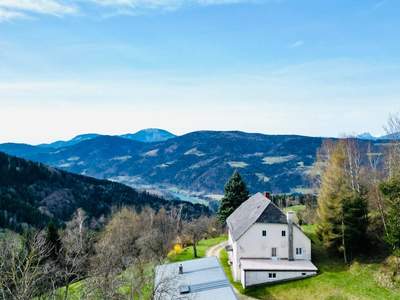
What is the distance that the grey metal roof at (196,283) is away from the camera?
119ft

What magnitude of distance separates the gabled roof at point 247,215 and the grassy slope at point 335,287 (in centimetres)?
744

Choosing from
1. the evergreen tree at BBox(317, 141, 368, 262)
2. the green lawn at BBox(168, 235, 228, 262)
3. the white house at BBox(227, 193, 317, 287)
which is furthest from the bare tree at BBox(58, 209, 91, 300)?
the evergreen tree at BBox(317, 141, 368, 262)

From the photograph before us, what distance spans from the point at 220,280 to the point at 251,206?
67.1 feet

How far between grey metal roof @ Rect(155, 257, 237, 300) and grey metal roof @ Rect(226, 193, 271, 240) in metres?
6.19

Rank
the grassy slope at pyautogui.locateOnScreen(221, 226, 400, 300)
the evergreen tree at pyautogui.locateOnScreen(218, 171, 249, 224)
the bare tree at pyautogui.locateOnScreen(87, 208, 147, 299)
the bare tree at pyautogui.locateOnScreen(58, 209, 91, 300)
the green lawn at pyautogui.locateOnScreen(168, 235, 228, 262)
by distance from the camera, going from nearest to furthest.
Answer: the bare tree at pyautogui.locateOnScreen(87, 208, 147, 299), the bare tree at pyautogui.locateOnScreen(58, 209, 91, 300), the grassy slope at pyautogui.locateOnScreen(221, 226, 400, 300), the green lawn at pyautogui.locateOnScreen(168, 235, 228, 262), the evergreen tree at pyautogui.locateOnScreen(218, 171, 249, 224)

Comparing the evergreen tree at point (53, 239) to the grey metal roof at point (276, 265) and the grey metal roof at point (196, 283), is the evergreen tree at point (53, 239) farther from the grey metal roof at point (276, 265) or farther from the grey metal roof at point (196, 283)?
the grey metal roof at point (276, 265)

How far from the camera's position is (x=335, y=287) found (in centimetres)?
4219

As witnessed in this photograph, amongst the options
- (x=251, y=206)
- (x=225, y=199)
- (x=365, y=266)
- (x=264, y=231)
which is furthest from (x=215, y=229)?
(x=365, y=266)

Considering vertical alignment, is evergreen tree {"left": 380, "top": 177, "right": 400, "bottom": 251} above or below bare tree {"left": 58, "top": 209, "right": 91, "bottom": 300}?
above

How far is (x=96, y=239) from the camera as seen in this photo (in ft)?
262

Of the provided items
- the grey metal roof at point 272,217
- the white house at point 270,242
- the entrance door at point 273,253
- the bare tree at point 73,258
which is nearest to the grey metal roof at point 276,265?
the white house at point 270,242

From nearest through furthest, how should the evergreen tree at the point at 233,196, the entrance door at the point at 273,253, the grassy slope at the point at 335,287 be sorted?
the grassy slope at the point at 335,287 → the entrance door at the point at 273,253 → the evergreen tree at the point at 233,196

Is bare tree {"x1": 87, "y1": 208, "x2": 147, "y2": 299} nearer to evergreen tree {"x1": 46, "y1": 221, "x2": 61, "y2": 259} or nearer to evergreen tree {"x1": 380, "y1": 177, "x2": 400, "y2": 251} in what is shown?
evergreen tree {"x1": 46, "y1": 221, "x2": 61, "y2": 259}

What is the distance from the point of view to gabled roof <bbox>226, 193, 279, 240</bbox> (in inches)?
2072
